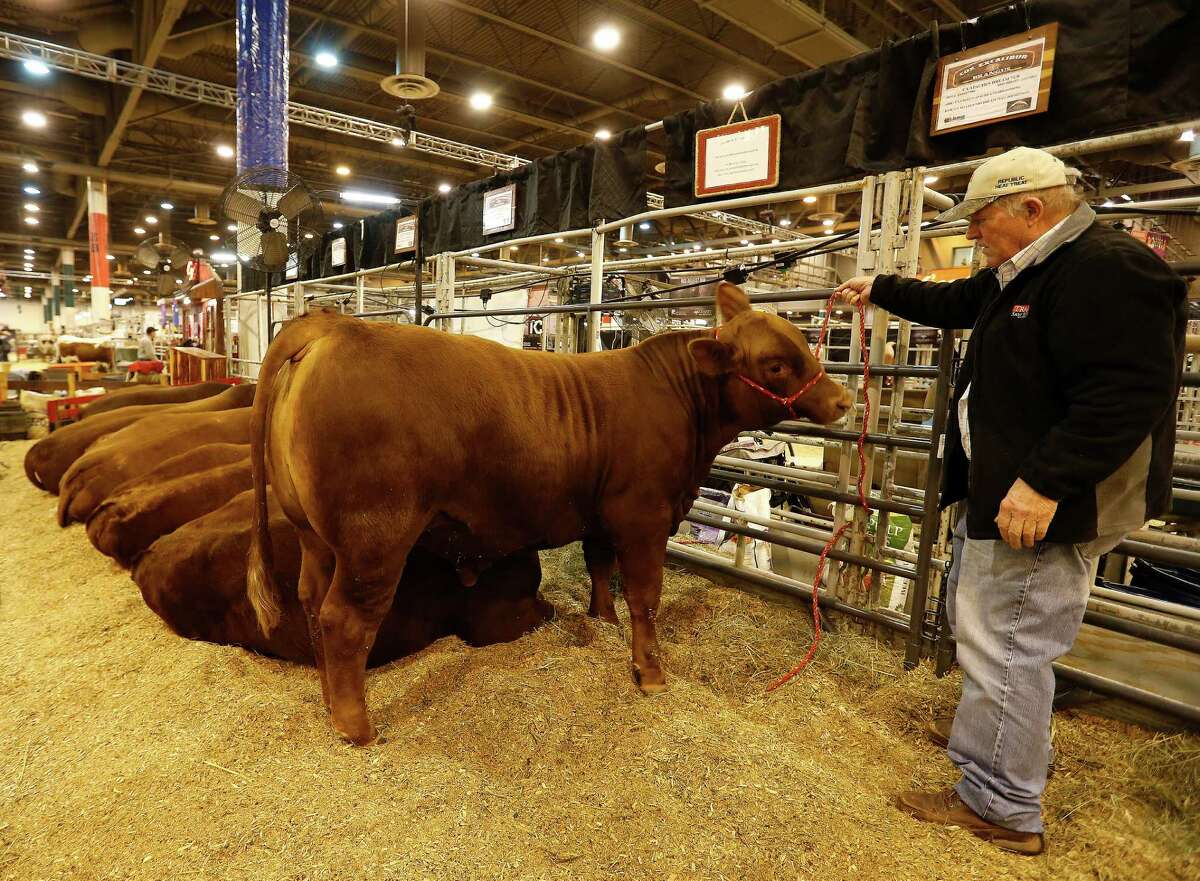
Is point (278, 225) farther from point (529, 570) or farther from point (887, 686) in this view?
point (887, 686)

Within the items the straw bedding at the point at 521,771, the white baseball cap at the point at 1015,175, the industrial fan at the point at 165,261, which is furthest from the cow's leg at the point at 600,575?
the industrial fan at the point at 165,261

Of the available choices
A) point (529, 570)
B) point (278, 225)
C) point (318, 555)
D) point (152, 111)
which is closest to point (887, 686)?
point (529, 570)

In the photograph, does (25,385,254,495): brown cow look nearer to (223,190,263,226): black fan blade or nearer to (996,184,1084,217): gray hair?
(223,190,263,226): black fan blade

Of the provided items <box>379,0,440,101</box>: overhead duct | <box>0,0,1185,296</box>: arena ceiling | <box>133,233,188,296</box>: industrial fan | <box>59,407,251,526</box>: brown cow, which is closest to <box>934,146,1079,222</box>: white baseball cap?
<box>59,407,251,526</box>: brown cow

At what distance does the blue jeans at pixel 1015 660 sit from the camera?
1.73 meters

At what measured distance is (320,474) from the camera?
1.93m

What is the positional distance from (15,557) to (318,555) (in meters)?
3.15

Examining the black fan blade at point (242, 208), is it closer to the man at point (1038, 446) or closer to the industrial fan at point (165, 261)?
the industrial fan at point (165, 261)

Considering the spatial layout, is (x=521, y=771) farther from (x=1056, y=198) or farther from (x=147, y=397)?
(x=147, y=397)

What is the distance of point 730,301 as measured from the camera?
2.74 m

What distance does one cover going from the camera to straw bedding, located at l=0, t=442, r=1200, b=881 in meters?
1.71

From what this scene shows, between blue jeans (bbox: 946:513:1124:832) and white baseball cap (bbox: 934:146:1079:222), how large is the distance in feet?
3.26

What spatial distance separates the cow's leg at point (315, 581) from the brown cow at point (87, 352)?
1482cm

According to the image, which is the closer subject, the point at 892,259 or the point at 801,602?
the point at 892,259
